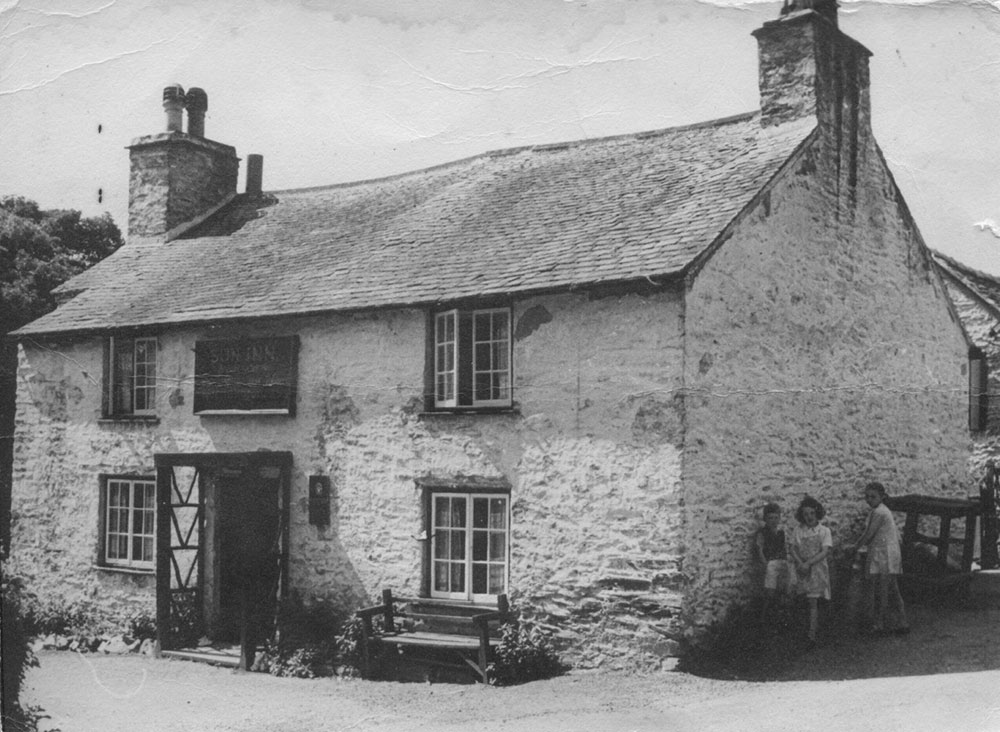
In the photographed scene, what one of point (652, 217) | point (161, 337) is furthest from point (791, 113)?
point (161, 337)

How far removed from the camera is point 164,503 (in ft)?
49.3

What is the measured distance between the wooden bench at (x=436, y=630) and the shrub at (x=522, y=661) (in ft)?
0.50

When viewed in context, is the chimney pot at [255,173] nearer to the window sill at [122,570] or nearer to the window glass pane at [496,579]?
the window sill at [122,570]

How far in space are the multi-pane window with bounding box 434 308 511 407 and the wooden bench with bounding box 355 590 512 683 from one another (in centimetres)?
261

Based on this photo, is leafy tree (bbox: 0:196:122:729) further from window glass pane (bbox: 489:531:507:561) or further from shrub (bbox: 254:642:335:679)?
window glass pane (bbox: 489:531:507:561)

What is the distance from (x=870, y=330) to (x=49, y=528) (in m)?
13.5

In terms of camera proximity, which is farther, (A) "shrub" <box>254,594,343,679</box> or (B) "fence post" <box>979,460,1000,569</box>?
(B) "fence post" <box>979,460,1000,569</box>

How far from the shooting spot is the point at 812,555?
40.4 ft

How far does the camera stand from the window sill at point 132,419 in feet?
53.0

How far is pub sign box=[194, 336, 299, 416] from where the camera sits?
48.9ft

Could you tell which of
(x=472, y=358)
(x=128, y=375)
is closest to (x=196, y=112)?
(x=128, y=375)

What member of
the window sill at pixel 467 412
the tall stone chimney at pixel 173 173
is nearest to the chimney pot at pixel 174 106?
the tall stone chimney at pixel 173 173

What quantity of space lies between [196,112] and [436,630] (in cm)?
1286

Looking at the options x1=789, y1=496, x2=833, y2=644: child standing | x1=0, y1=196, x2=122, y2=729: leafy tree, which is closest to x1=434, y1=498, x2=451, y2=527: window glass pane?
x1=789, y1=496, x2=833, y2=644: child standing
